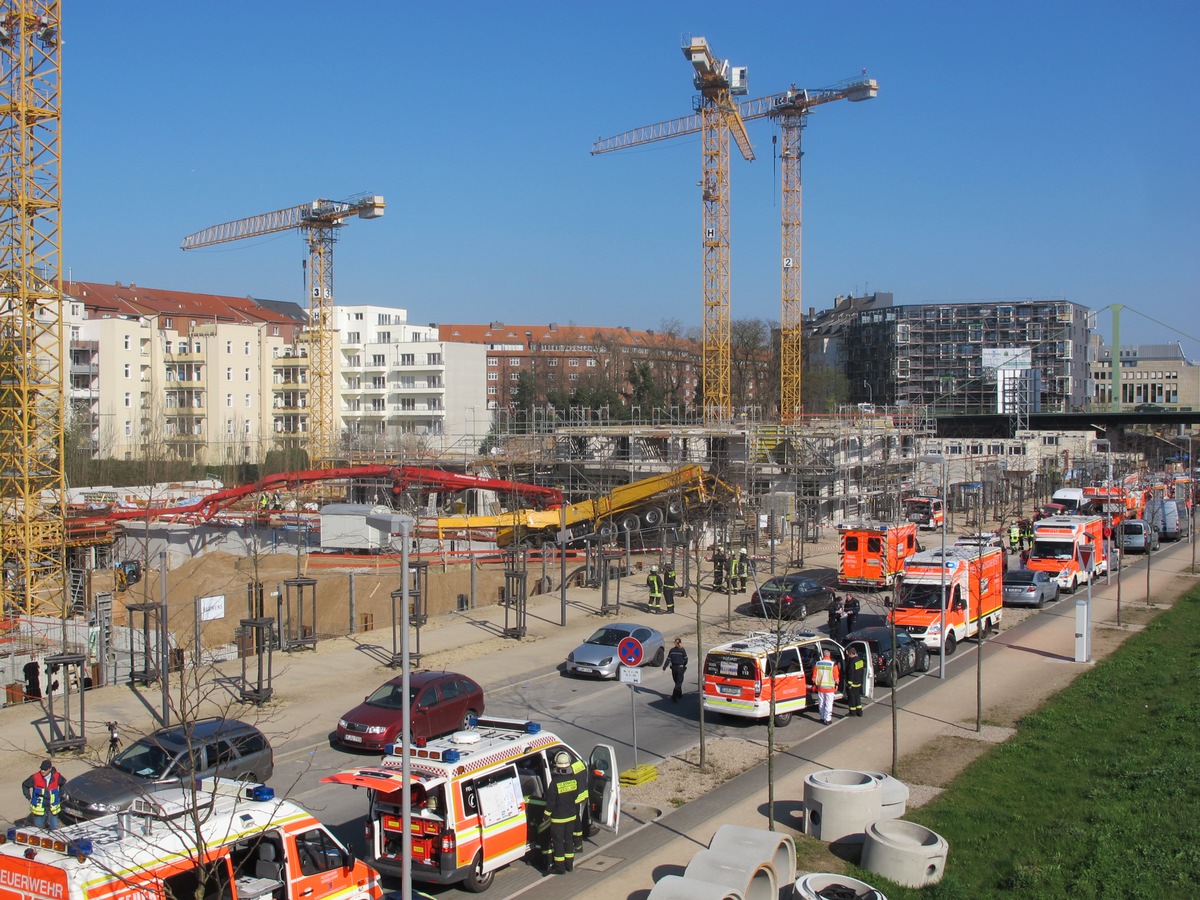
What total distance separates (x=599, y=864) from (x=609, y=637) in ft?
34.5

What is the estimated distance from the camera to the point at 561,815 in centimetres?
1161

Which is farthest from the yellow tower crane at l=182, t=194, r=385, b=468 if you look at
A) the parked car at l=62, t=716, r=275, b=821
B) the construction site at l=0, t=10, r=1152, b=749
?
the parked car at l=62, t=716, r=275, b=821

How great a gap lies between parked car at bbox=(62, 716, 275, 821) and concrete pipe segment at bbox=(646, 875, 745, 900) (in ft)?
17.0

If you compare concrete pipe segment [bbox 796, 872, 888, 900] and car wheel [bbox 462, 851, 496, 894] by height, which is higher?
concrete pipe segment [bbox 796, 872, 888, 900]

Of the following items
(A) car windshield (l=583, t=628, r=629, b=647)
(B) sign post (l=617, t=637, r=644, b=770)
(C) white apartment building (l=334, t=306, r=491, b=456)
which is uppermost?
(C) white apartment building (l=334, t=306, r=491, b=456)

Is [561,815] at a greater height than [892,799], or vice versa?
[561,815]

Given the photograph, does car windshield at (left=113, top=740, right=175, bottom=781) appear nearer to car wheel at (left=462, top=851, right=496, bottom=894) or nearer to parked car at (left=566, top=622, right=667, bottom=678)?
car wheel at (left=462, top=851, right=496, bottom=894)

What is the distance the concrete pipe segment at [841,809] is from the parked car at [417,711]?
5480 mm

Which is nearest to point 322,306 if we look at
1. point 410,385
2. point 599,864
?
point 410,385

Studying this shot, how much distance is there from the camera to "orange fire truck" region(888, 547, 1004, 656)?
23125 mm

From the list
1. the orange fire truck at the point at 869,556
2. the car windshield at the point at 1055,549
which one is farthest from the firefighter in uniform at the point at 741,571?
the car windshield at the point at 1055,549

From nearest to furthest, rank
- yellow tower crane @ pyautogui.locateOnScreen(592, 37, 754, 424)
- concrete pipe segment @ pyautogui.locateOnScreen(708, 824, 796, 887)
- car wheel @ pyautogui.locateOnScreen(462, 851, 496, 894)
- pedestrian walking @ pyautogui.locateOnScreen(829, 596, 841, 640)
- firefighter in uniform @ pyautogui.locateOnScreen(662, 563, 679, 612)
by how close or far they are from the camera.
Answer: concrete pipe segment @ pyautogui.locateOnScreen(708, 824, 796, 887)
car wheel @ pyautogui.locateOnScreen(462, 851, 496, 894)
pedestrian walking @ pyautogui.locateOnScreen(829, 596, 841, 640)
firefighter in uniform @ pyautogui.locateOnScreen(662, 563, 679, 612)
yellow tower crane @ pyautogui.locateOnScreen(592, 37, 754, 424)

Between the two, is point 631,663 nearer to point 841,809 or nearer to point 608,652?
point 841,809

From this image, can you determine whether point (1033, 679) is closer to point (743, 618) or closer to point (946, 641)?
point (946, 641)
